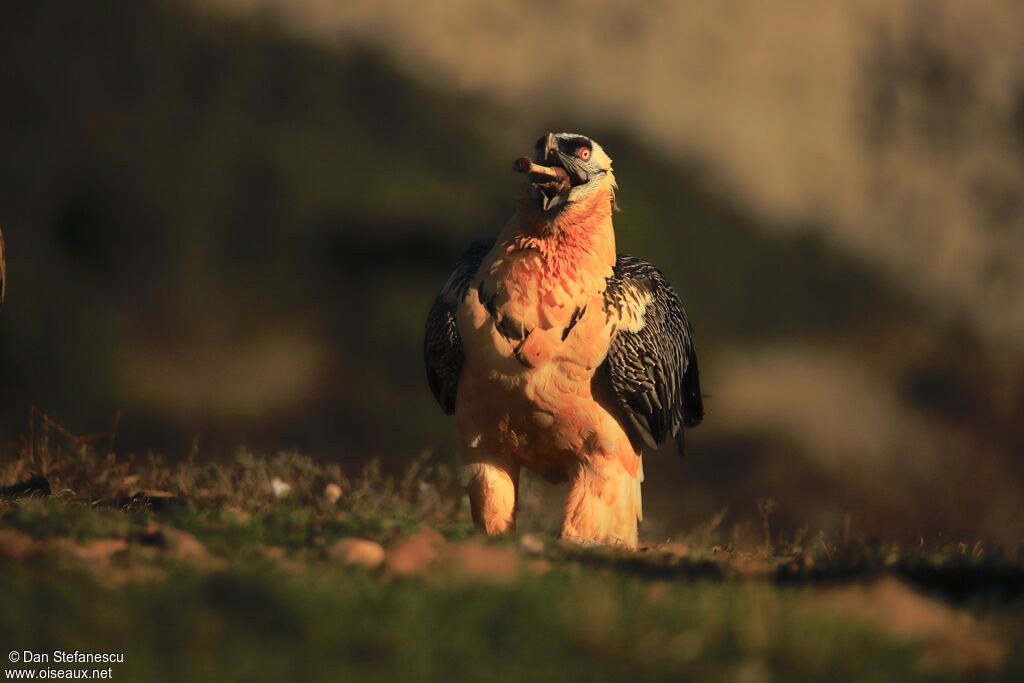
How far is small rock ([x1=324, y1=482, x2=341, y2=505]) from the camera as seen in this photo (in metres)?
8.79

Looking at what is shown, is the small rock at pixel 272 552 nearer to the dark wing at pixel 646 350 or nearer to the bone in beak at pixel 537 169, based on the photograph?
the dark wing at pixel 646 350

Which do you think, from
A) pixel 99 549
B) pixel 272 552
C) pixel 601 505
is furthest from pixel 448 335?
pixel 99 549

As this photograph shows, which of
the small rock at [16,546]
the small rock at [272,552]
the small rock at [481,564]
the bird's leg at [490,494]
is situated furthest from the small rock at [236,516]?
the bird's leg at [490,494]

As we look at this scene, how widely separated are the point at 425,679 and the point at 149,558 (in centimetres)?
167

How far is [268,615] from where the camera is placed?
174 inches

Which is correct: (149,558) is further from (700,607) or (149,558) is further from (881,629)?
(881,629)

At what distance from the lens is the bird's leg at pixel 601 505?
298 inches

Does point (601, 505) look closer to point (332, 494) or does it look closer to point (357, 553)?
point (332, 494)

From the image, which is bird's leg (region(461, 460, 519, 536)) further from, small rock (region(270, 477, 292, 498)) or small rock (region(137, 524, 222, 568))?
small rock (region(137, 524, 222, 568))

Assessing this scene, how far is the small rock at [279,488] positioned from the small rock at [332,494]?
8.8 inches

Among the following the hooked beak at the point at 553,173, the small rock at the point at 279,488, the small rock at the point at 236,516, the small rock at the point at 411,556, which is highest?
the hooked beak at the point at 553,173

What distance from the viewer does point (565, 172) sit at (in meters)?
7.67

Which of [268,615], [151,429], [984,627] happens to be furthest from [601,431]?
[151,429]

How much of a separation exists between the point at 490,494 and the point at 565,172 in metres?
1.69
